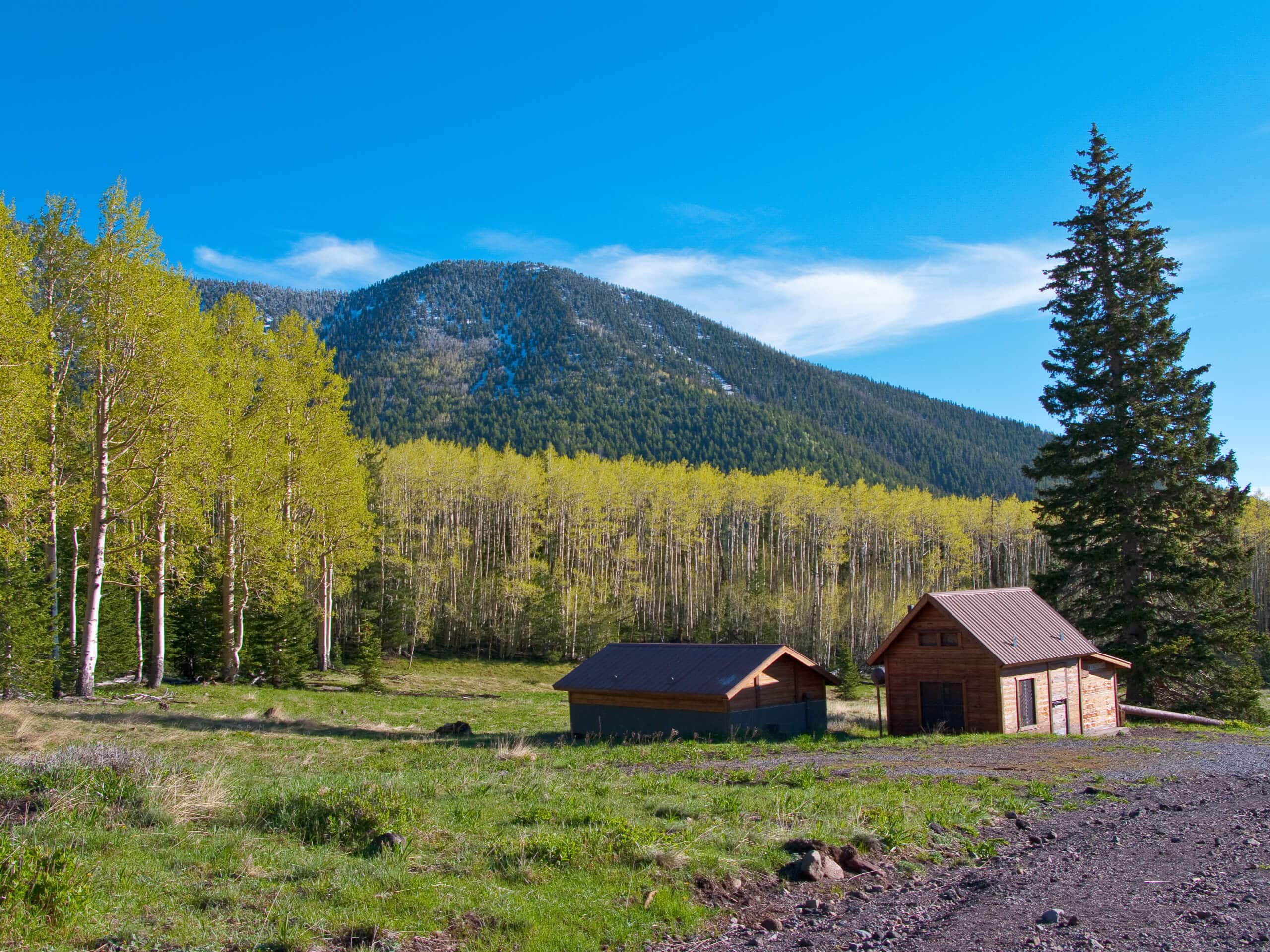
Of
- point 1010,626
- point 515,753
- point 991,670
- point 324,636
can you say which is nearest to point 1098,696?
point 1010,626

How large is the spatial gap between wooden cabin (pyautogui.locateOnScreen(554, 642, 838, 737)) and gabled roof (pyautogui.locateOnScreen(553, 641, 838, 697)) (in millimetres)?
32

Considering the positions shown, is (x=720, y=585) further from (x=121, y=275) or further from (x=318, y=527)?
(x=121, y=275)

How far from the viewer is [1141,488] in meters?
27.0

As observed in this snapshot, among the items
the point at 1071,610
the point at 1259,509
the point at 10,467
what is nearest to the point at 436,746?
the point at 10,467

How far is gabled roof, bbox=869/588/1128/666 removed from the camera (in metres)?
24.3

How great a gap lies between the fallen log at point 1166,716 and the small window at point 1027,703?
15.8 ft

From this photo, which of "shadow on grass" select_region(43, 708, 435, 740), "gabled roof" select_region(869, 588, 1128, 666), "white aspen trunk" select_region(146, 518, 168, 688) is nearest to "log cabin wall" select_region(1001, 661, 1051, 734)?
"gabled roof" select_region(869, 588, 1128, 666)

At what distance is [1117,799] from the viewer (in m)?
12.7

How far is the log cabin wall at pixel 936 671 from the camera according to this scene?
23984 millimetres

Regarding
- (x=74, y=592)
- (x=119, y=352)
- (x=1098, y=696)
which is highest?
(x=119, y=352)

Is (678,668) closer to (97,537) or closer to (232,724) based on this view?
(232,724)

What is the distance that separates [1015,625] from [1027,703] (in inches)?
91.3

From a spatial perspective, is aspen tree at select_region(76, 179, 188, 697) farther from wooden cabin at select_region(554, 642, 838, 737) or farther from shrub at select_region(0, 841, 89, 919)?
shrub at select_region(0, 841, 89, 919)

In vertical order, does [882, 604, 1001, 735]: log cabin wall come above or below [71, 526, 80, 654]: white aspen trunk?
below
